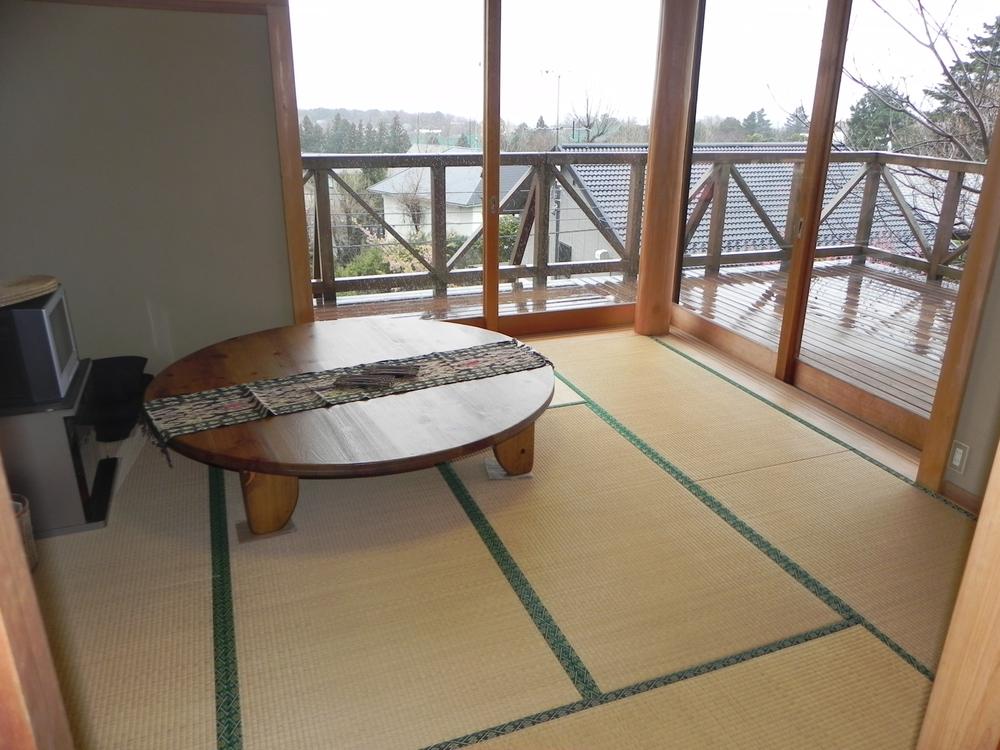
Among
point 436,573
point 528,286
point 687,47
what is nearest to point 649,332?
point 528,286

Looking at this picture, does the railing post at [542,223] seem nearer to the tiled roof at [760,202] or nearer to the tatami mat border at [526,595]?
the tiled roof at [760,202]

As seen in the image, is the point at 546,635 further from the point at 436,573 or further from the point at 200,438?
the point at 200,438

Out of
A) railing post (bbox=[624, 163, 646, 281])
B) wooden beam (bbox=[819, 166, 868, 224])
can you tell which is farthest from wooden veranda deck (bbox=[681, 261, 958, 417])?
railing post (bbox=[624, 163, 646, 281])

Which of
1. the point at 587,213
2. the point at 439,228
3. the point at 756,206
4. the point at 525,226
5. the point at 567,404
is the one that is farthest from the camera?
the point at 587,213

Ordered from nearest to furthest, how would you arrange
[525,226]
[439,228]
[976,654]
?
[976,654] < [439,228] < [525,226]

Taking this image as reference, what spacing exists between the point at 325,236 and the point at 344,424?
6.66 ft

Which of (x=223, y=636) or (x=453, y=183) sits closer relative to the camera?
(x=223, y=636)

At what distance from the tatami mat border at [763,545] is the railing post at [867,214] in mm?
1384

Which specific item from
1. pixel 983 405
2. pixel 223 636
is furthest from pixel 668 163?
pixel 223 636

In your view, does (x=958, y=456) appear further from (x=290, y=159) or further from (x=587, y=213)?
(x=290, y=159)

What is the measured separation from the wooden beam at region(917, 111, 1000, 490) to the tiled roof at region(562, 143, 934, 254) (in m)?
0.56

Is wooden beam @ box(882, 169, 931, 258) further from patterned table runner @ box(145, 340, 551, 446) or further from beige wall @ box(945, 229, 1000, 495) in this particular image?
patterned table runner @ box(145, 340, 551, 446)

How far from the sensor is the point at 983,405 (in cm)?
250

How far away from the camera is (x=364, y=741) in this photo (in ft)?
5.26
